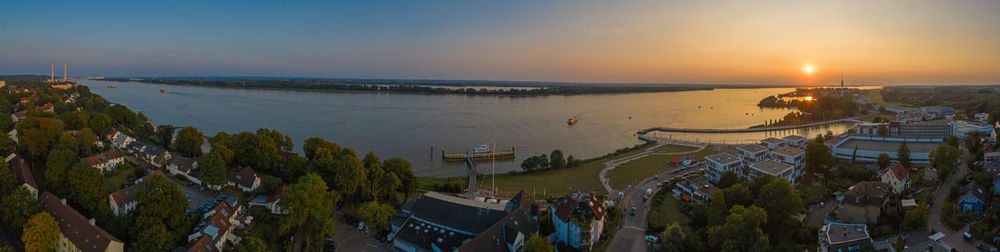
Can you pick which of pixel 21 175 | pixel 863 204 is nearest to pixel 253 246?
pixel 21 175

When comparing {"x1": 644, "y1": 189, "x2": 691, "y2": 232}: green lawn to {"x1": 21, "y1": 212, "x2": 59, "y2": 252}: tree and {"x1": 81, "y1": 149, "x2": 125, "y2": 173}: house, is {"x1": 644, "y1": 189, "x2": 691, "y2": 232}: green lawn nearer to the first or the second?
{"x1": 21, "y1": 212, "x2": 59, "y2": 252}: tree

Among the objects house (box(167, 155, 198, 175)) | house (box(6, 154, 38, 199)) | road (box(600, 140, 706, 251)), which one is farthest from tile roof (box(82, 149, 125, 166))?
road (box(600, 140, 706, 251))

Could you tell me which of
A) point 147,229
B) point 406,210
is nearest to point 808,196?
point 406,210

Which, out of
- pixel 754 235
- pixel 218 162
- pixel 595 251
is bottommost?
pixel 595 251

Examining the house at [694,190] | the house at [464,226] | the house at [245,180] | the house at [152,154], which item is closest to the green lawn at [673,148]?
the house at [694,190]

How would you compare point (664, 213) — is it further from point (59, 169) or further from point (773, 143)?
point (59, 169)

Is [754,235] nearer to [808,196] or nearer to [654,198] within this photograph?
[654,198]
